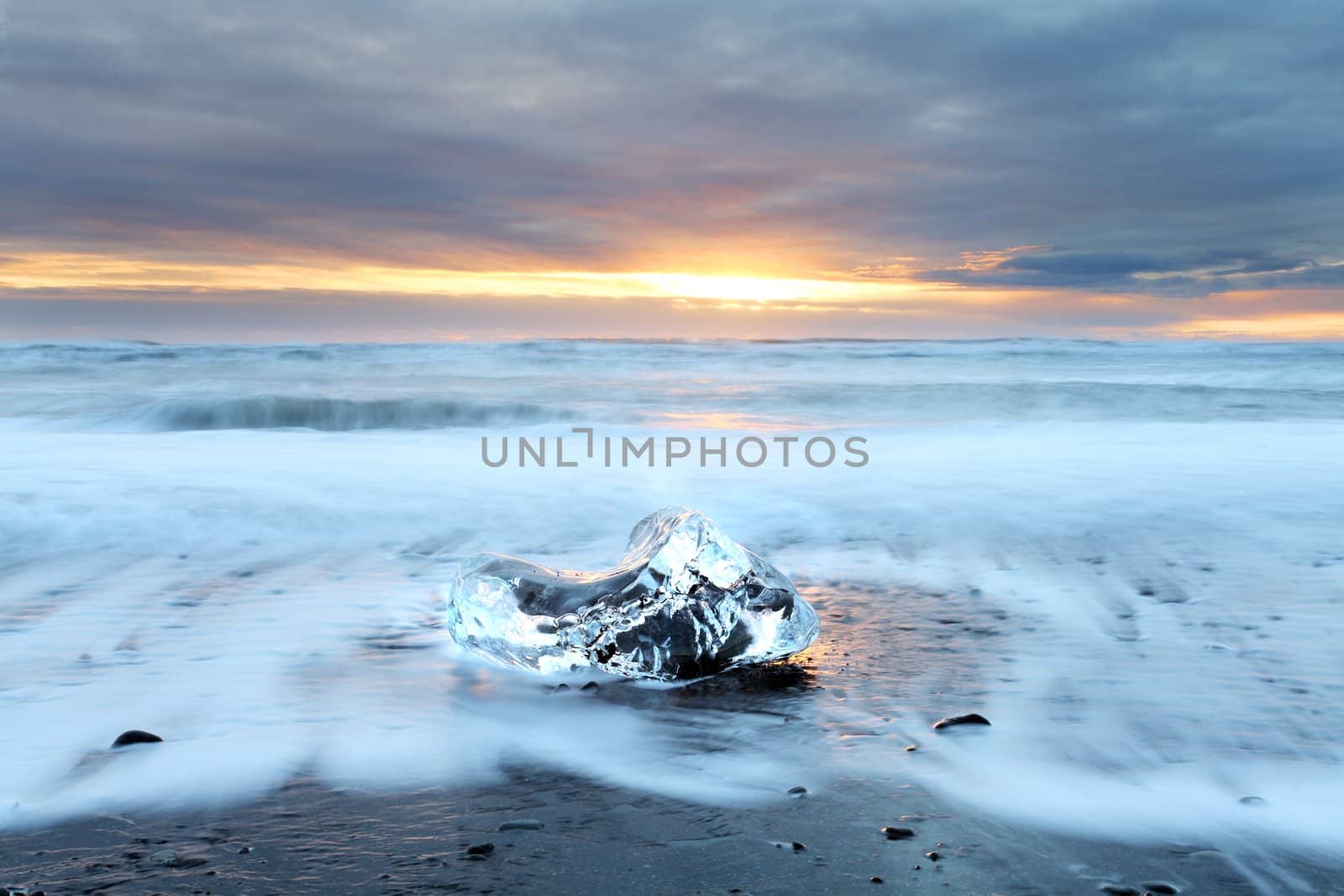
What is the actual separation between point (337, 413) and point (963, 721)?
11.8m

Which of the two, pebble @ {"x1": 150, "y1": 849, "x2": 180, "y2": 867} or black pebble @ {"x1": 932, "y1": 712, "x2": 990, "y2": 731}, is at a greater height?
black pebble @ {"x1": 932, "y1": 712, "x2": 990, "y2": 731}

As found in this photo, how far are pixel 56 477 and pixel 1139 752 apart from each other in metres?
5.66

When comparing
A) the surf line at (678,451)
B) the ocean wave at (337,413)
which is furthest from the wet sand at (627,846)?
the ocean wave at (337,413)

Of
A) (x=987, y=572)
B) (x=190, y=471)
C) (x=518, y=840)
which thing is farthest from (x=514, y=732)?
(x=190, y=471)

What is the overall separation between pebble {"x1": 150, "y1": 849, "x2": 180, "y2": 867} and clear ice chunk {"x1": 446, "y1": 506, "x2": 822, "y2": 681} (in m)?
1.06

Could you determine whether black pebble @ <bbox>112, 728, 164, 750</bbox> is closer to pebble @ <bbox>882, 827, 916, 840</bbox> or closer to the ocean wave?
pebble @ <bbox>882, 827, 916, 840</bbox>

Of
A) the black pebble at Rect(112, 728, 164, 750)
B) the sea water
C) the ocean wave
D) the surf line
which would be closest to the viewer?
the sea water

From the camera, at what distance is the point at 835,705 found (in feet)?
7.53

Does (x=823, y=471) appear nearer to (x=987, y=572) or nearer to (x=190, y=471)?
(x=987, y=572)

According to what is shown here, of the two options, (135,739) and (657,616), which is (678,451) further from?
(135,739)

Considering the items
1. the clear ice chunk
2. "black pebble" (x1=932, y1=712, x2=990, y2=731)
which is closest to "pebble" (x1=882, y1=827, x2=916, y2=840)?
"black pebble" (x1=932, y1=712, x2=990, y2=731)

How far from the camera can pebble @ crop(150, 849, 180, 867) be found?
158 cm

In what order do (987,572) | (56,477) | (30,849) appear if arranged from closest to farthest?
(30,849) < (987,572) < (56,477)

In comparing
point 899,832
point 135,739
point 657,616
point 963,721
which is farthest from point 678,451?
point 899,832
